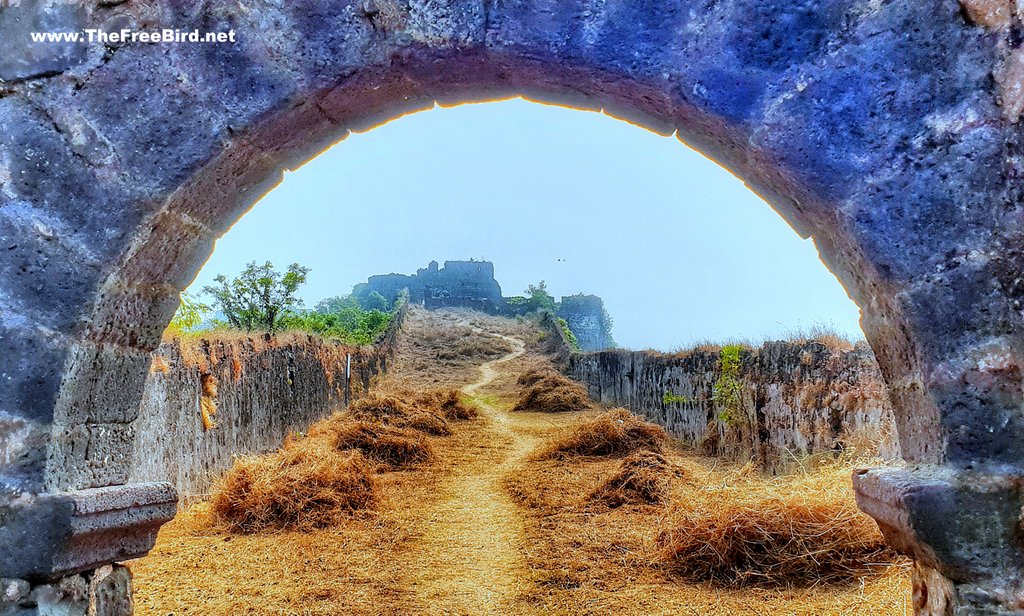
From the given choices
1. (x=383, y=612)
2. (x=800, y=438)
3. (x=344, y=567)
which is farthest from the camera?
(x=800, y=438)

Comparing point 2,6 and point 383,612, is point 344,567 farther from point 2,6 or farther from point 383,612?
point 2,6

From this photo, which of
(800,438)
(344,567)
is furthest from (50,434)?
(800,438)

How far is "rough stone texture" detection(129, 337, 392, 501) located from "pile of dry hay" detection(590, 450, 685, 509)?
391 cm

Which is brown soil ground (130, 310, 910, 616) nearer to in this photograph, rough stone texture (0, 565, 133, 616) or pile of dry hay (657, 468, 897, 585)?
pile of dry hay (657, 468, 897, 585)

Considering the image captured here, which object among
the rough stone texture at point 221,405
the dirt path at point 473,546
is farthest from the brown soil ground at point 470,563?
the rough stone texture at point 221,405

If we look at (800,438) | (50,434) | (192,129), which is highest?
(192,129)

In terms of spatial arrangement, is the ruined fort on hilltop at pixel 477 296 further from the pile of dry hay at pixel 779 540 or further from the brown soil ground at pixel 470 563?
the pile of dry hay at pixel 779 540

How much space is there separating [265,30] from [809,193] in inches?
67.1

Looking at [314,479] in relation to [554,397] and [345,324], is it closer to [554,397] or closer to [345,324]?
[554,397]

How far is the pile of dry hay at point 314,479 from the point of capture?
620cm

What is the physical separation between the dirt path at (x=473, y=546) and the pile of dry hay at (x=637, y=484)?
3.08 ft

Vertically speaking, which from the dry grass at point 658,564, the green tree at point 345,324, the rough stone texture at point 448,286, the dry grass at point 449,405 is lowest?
the dry grass at point 658,564

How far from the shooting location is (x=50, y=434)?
2.14 m

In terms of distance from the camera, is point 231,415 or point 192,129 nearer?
point 192,129
